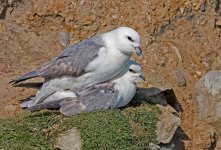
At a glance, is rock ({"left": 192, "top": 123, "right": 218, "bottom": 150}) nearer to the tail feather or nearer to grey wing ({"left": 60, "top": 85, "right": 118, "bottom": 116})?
grey wing ({"left": 60, "top": 85, "right": 118, "bottom": 116})

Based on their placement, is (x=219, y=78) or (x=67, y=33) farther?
(x=67, y=33)

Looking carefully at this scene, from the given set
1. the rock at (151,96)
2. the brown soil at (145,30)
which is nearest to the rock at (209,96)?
the brown soil at (145,30)

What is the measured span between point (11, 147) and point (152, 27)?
11.8 ft

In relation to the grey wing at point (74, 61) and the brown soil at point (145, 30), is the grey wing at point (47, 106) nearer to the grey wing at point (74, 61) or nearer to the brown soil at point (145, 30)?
the grey wing at point (74, 61)

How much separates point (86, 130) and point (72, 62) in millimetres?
978

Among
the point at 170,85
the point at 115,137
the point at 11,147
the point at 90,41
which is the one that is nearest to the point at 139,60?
the point at 170,85

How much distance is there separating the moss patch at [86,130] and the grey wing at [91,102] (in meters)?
0.10

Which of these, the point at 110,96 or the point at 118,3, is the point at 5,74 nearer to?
the point at 110,96

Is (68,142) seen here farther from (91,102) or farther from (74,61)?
(74,61)

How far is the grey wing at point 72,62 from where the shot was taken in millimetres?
7984

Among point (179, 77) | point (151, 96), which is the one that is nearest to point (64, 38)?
point (179, 77)

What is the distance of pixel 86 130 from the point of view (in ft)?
24.3

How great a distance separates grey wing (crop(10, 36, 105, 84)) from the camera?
798 cm

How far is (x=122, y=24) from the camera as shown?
10117 mm
